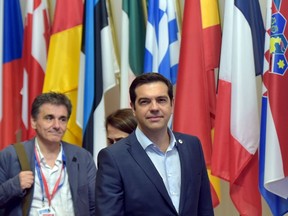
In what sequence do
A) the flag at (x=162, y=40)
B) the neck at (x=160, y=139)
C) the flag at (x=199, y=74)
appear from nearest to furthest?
1. the neck at (x=160, y=139)
2. the flag at (x=199, y=74)
3. the flag at (x=162, y=40)

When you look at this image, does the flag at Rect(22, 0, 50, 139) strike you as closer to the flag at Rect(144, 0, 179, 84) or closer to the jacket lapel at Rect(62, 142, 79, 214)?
the flag at Rect(144, 0, 179, 84)

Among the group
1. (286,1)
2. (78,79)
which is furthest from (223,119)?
(78,79)

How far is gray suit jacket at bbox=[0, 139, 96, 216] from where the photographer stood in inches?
95.9

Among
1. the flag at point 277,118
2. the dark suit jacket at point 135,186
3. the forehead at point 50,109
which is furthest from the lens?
the flag at point 277,118

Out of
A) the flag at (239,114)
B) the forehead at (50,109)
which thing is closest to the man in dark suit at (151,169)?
the forehead at (50,109)

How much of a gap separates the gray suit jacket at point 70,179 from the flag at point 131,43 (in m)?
0.82

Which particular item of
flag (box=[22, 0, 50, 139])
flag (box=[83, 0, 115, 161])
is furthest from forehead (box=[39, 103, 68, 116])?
flag (box=[22, 0, 50, 139])

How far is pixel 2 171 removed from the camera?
2508 mm

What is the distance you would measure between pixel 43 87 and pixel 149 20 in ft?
2.81

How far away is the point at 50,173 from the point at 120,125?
416 millimetres

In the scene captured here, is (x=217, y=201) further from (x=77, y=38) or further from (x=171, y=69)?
(x=77, y=38)

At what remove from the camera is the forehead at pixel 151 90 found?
1824 mm

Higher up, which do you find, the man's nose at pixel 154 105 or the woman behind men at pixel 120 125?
the man's nose at pixel 154 105

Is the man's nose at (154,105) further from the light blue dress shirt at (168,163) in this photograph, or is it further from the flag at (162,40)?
the flag at (162,40)
